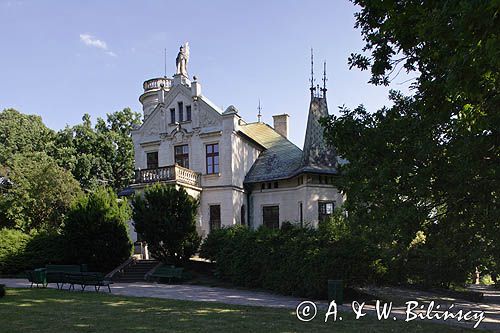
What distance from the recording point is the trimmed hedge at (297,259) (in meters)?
15.2

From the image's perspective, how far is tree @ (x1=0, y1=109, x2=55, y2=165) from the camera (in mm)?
41531

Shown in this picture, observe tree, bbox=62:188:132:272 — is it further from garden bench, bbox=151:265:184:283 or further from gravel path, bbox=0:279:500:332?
gravel path, bbox=0:279:500:332

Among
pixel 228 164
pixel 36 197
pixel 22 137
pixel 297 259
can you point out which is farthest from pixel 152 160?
pixel 22 137

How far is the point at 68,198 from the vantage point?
99.9 feet

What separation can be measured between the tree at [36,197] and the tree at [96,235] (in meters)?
6.27

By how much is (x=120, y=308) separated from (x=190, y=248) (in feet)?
33.5

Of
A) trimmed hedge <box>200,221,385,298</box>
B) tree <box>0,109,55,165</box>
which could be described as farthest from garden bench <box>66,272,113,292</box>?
tree <box>0,109,55,165</box>

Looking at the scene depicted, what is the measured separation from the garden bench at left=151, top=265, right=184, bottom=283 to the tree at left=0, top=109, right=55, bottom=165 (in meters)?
25.4

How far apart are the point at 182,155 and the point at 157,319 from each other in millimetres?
19125

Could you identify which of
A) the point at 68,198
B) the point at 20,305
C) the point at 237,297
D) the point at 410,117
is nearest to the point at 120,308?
the point at 20,305

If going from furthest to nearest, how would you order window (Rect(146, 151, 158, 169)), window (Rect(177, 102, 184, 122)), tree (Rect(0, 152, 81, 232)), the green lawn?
Answer: window (Rect(146, 151, 158, 169)) → tree (Rect(0, 152, 81, 232)) → window (Rect(177, 102, 184, 122)) → the green lawn

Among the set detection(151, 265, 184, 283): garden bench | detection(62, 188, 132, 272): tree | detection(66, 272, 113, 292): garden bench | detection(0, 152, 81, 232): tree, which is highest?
detection(0, 152, 81, 232): tree

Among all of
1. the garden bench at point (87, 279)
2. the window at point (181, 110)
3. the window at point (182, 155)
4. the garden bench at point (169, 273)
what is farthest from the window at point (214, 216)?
the garden bench at point (87, 279)

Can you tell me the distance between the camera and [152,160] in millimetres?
30156
